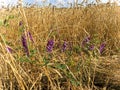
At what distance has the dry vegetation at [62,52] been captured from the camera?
1985mm

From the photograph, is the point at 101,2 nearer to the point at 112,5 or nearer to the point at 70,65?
the point at 112,5

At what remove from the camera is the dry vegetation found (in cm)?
199

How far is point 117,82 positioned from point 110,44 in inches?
53.2

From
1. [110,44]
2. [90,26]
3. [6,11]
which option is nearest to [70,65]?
[110,44]

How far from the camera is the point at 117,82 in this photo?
2207 mm

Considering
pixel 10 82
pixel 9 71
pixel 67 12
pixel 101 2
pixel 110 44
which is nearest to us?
pixel 10 82

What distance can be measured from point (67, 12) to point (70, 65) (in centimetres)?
219

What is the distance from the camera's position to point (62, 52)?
102 inches

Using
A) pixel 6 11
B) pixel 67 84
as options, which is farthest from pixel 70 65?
pixel 6 11

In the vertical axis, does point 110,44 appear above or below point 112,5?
below

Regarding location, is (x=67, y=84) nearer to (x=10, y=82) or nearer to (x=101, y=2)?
(x=10, y=82)

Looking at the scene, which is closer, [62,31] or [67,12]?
[62,31]

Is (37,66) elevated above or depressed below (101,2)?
below

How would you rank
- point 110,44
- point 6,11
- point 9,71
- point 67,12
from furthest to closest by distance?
point 6,11 → point 67,12 → point 110,44 → point 9,71
